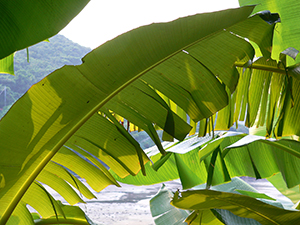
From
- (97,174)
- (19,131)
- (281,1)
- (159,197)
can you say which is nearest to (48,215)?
(97,174)

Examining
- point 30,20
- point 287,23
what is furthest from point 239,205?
point 30,20

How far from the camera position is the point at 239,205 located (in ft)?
2.16

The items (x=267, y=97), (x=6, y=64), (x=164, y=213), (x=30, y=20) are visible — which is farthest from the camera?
(x=164, y=213)

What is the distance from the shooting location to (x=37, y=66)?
9477mm

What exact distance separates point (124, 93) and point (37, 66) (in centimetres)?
1021

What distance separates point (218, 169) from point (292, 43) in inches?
31.5

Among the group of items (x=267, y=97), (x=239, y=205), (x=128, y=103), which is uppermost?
(x=128, y=103)

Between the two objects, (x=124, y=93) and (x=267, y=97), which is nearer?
(x=124, y=93)

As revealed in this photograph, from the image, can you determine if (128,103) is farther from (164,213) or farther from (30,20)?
(164,213)

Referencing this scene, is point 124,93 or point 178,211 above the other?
point 124,93

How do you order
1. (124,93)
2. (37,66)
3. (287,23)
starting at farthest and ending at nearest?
1. (37,66)
2. (287,23)
3. (124,93)

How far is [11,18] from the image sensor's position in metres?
0.35

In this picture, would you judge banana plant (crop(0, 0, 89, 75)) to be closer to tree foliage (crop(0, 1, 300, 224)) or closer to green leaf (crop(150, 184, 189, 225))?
tree foliage (crop(0, 1, 300, 224))

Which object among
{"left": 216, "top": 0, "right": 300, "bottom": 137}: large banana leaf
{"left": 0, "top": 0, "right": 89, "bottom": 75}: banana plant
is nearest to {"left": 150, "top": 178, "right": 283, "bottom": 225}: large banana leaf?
{"left": 216, "top": 0, "right": 300, "bottom": 137}: large banana leaf
